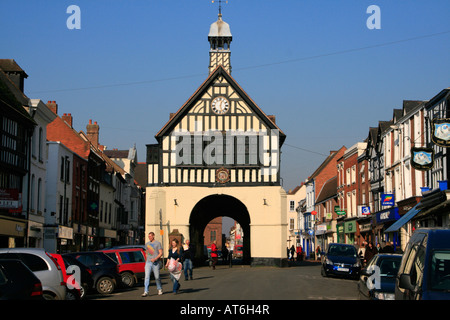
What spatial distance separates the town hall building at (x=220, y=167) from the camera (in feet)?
136

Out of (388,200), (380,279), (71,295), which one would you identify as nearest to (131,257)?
(71,295)

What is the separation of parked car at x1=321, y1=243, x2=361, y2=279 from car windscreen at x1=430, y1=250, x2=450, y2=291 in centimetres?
1956

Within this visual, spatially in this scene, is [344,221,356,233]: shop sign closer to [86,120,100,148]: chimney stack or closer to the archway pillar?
the archway pillar

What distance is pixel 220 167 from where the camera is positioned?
4138cm

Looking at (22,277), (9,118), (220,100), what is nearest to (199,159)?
(220,100)

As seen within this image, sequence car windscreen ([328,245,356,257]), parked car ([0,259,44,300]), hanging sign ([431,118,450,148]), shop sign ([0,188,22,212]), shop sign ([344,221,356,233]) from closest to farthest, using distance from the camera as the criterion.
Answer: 1. parked car ([0,259,44,300])
2. hanging sign ([431,118,450,148])
3. shop sign ([0,188,22,212])
4. car windscreen ([328,245,356,257])
5. shop sign ([344,221,356,233])

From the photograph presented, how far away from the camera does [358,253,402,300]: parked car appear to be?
13.8m

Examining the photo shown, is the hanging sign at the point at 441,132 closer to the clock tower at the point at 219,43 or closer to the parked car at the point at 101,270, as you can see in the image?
the parked car at the point at 101,270

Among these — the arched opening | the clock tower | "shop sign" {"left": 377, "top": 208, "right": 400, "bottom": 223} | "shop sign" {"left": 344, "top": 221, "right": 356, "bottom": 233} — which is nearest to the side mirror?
the arched opening

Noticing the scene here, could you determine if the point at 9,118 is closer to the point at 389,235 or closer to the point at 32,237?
the point at 32,237

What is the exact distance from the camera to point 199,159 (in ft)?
136

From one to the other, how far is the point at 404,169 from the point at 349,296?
24455 millimetres

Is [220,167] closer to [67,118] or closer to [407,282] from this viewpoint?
[67,118]

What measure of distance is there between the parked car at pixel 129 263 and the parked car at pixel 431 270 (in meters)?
15.9
